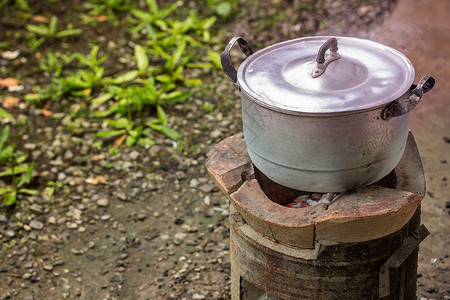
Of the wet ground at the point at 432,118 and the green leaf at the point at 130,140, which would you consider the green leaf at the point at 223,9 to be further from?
the green leaf at the point at 130,140

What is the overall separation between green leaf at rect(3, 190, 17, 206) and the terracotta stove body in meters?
2.09

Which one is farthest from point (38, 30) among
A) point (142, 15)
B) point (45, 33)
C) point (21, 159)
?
point (21, 159)

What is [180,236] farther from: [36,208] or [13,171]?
[13,171]

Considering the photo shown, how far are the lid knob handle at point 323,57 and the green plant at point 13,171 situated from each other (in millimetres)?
2865

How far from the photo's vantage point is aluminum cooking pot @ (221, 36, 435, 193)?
2219 millimetres

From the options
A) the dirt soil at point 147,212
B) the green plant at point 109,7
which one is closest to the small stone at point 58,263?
the dirt soil at point 147,212

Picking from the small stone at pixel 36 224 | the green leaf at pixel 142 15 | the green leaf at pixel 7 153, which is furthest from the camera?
the green leaf at pixel 142 15

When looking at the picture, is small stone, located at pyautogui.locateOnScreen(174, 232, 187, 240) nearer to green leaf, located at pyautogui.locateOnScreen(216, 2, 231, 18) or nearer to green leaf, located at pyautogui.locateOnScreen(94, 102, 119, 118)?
green leaf, located at pyautogui.locateOnScreen(94, 102, 119, 118)

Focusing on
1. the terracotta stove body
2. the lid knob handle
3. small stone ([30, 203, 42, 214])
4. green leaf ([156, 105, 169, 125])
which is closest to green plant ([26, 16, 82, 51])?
green leaf ([156, 105, 169, 125])

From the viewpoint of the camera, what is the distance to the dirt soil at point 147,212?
3.75 m

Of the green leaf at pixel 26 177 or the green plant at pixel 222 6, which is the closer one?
the green leaf at pixel 26 177

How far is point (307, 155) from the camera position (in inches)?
90.7

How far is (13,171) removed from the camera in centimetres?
450

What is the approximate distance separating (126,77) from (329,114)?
3.67 meters
